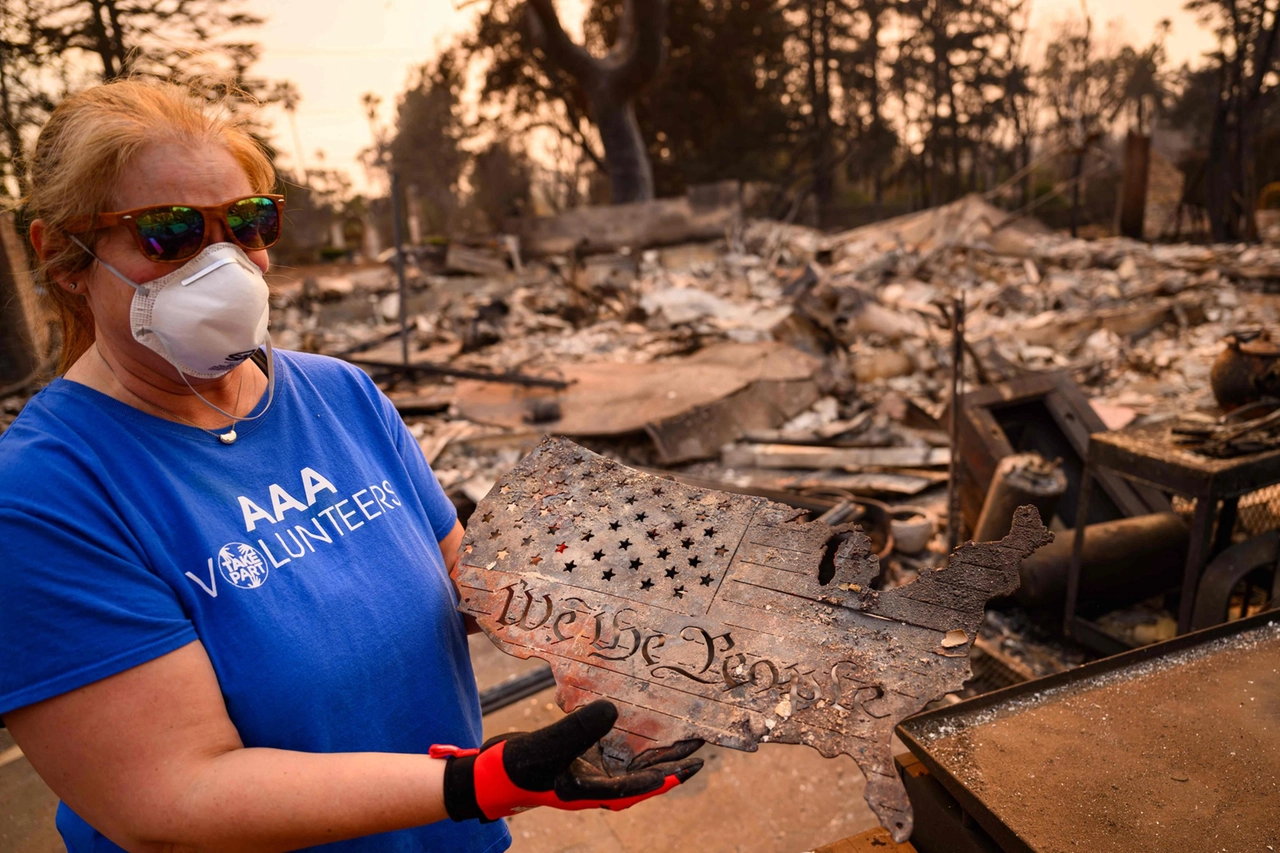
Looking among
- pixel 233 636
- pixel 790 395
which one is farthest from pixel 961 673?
pixel 790 395

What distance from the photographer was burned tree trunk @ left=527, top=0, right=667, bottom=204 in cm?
1655

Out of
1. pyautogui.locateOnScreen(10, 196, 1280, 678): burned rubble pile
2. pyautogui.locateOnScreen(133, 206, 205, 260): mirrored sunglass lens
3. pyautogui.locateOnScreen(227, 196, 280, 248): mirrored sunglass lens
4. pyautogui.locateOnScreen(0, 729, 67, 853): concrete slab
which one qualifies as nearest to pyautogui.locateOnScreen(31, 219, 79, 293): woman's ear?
pyautogui.locateOnScreen(133, 206, 205, 260): mirrored sunglass lens

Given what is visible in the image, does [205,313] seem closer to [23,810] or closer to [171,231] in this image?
[171,231]

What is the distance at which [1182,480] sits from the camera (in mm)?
2781

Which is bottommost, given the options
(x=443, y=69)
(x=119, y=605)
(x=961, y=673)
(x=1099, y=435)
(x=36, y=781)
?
(x=36, y=781)

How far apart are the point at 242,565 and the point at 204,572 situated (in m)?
0.05

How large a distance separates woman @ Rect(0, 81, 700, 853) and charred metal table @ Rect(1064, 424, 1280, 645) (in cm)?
265

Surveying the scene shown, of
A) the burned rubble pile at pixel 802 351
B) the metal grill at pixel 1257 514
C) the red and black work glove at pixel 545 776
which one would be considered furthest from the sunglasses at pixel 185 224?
the metal grill at pixel 1257 514

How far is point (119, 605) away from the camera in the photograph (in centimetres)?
91

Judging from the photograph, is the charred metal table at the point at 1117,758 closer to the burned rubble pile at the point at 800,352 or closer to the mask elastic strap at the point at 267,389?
the mask elastic strap at the point at 267,389

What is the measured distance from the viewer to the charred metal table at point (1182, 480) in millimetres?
2721

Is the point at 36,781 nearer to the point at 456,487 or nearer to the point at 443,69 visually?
the point at 456,487

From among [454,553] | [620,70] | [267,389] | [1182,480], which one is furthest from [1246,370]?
[620,70]

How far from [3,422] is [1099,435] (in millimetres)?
7946
